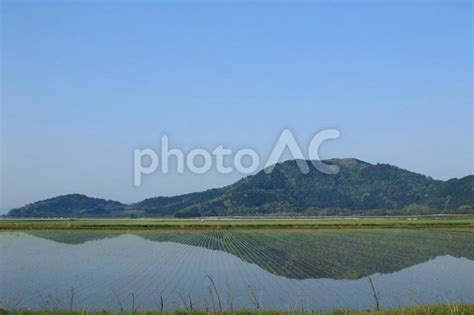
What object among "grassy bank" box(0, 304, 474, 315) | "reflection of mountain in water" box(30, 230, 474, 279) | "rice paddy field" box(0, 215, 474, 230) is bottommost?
"grassy bank" box(0, 304, 474, 315)

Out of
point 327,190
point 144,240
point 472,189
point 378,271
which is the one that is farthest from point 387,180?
point 378,271

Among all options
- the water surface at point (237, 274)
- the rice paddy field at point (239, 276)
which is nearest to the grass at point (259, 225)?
the rice paddy field at point (239, 276)

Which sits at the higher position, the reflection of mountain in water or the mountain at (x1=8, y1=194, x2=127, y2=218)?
the mountain at (x1=8, y1=194, x2=127, y2=218)

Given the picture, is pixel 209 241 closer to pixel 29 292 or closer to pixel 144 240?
pixel 144 240

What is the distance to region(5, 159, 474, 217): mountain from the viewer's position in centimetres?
11800

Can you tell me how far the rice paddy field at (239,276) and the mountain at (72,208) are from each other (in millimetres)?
110159

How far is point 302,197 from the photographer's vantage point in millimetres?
135125

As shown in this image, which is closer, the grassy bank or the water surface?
the grassy bank

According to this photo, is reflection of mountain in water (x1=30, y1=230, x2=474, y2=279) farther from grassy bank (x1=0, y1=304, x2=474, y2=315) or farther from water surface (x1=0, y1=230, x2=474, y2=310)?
grassy bank (x1=0, y1=304, x2=474, y2=315)

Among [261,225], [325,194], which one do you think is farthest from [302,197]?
[261,225]

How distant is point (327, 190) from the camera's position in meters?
138

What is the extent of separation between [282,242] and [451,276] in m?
11.3

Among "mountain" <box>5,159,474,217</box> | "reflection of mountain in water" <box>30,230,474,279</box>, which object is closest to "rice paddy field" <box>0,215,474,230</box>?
"reflection of mountain in water" <box>30,230,474,279</box>

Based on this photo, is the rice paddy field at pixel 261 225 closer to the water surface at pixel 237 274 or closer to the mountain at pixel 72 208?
the water surface at pixel 237 274
